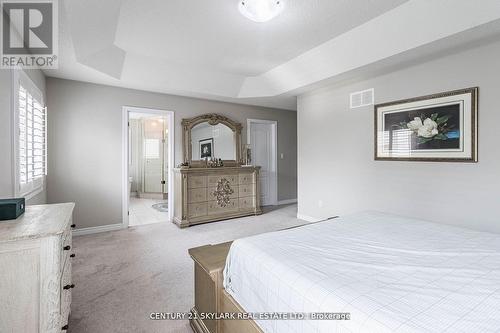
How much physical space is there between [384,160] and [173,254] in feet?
10.0

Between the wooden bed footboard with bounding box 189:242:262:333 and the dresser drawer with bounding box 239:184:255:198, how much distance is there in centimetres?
309

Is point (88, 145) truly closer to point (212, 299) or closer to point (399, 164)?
point (212, 299)

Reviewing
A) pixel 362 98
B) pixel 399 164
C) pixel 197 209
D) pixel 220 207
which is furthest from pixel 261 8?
pixel 220 207

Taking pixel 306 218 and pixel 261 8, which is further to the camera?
pixel 306 218

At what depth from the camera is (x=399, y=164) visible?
3170 mm

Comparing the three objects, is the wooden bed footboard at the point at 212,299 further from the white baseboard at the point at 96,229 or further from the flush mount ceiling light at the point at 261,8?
the white baseboard at the point at 96,229

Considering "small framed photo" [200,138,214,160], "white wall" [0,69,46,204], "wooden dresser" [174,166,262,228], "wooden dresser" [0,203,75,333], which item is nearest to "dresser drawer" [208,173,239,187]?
"wooden dresser" [174,166,262,228]

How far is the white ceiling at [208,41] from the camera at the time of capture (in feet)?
7.59

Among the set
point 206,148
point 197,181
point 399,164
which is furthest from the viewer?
point 206,148

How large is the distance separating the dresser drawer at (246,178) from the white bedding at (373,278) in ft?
10.3

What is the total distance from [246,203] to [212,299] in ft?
11.2

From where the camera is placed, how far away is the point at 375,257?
130 cm

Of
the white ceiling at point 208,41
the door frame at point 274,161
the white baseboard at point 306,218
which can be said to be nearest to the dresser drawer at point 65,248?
the white ceiling at point 208,41

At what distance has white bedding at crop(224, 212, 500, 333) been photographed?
830mm
